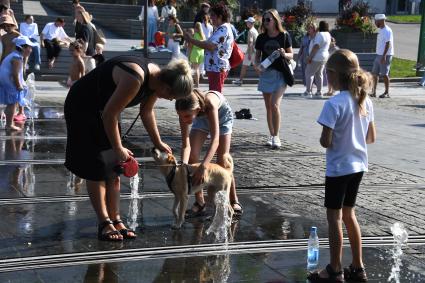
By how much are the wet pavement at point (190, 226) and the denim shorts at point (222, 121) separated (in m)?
0.83

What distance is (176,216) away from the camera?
23.2 feet

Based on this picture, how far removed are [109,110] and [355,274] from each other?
7.08 ft

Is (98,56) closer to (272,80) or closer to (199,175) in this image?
(272,80)

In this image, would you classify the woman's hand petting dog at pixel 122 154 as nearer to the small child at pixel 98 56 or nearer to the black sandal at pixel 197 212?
the black sandal at pixel 197 212

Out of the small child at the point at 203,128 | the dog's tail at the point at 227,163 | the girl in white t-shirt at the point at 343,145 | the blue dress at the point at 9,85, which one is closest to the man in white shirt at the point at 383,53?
the blue dress at the point at 9,85

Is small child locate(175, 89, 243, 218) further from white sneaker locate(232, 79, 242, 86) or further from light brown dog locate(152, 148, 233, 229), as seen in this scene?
white sneaker locate(232, 79, 242, 86)

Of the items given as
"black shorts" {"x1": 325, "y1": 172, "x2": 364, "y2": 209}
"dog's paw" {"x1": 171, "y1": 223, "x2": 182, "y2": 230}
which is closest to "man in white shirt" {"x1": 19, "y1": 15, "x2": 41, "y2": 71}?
"dog's paw" {"x1": 171, "y1": 223, "x2": 182, "y2": 230}

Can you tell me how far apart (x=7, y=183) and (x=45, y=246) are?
247 cm

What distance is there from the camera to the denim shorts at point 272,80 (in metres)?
11.3

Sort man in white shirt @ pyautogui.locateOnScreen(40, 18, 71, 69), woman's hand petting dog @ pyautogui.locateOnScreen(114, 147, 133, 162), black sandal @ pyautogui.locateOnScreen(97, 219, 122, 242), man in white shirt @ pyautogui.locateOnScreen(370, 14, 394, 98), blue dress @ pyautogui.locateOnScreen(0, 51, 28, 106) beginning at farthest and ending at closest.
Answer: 1. man in white shirt @ pyautogui.locateOnScreen(40, 18, 71, 69)
2. man in white shirt @ pyautogui.locateOnScreen(370, 14, 394, 98)
3. blue dress @ pyautogui.locateOnScreen(0, 51, 28, 106)
4. black sandal @ pyautogui.locateOnScreen(97, 219, 122, 242)
5. woman's hand petting dog @ pyautogui.locateOnScreen(114, 147, 133, 162)

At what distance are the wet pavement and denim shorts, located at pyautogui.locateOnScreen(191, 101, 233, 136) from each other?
0.83 meters

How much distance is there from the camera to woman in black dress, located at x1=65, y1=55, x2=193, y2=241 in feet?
20.2

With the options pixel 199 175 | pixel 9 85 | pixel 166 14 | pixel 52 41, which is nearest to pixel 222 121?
pixel 199 175

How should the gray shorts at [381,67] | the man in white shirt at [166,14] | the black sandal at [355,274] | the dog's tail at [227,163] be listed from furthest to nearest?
the man in white shirt at [166,14], the gray shorts at [381,67], the dog's tail at [227,163], the black sandal at [355,274]
